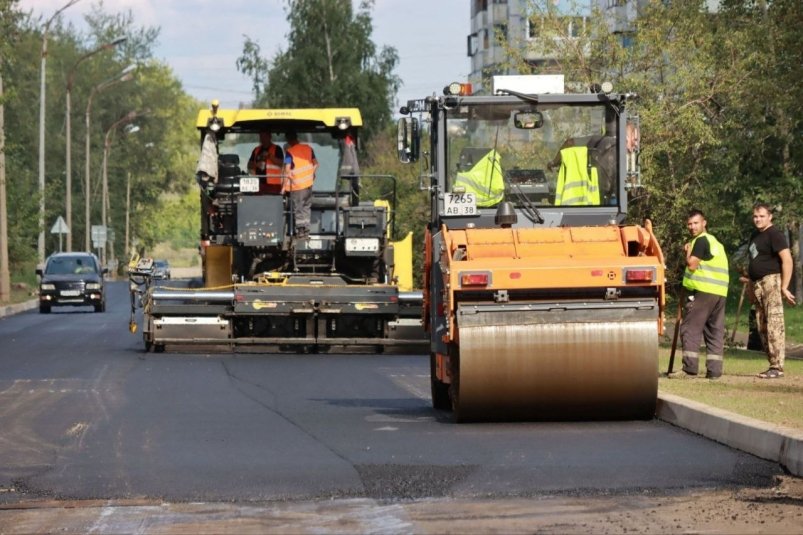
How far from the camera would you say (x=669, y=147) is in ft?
89.6

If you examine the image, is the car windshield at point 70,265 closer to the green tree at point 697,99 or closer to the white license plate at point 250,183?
the green tree at point 697,99

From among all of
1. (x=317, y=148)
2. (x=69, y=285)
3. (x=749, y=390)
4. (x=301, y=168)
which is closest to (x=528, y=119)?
(x=749, y=390)

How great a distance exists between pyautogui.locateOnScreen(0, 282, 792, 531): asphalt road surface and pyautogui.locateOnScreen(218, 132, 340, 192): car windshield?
17.7ft

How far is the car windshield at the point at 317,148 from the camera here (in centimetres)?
2361

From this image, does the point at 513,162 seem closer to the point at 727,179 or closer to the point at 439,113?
the point at 439,113

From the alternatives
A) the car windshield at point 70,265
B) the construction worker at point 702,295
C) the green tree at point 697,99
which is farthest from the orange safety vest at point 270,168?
the car windshield at point 70,265

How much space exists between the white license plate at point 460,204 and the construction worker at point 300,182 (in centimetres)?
878

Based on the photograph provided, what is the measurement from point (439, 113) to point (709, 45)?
17.4 metres

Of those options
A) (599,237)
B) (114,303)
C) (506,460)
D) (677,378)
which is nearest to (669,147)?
(677,378)

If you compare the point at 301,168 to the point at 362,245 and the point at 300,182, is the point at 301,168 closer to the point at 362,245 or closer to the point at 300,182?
the point at 300,182

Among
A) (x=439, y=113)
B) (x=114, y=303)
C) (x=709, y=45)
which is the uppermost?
(x=709, y=45)

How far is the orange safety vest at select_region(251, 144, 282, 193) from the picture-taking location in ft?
75.3

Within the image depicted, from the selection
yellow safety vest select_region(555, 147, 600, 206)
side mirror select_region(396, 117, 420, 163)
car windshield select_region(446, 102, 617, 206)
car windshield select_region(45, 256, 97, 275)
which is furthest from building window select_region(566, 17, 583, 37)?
side mirror select_region(396, 117, 420, 163)

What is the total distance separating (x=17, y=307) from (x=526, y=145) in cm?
3298
